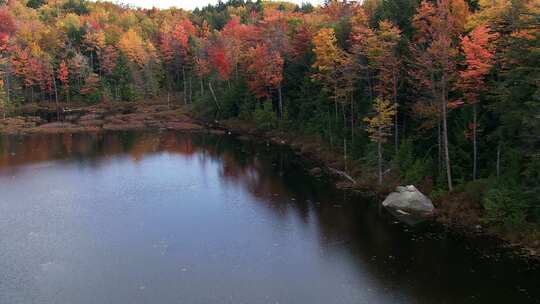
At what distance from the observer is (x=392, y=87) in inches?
1681

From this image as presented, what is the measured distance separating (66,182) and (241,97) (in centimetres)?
3652

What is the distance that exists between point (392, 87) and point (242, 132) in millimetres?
33935

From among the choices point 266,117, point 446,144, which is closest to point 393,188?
point 446,144

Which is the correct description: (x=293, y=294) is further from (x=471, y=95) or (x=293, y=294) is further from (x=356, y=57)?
(x=356, y=57)

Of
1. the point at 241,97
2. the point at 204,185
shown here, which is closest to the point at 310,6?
the point at 241,97

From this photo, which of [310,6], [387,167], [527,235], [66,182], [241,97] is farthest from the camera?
[310,6]

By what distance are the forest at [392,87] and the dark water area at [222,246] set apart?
5277mm

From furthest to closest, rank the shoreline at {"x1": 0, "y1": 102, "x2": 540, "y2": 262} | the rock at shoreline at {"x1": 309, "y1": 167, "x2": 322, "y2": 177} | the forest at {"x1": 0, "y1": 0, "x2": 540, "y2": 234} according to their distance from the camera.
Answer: the rock at shoreline at {"x1": 309, "y1": 167, "x2": 322, "y2": 177} < the shoreline at {"x1": 0, "y1": 102, "x2": 540, "y2": 262} < the forest at {"x1": 0, "y1": 0, "x2": 540, "y2": 234}

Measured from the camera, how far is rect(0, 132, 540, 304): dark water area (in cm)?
2503

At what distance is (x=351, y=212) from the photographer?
37.2 metres

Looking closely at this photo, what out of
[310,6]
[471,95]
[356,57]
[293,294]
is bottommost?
[293,294]

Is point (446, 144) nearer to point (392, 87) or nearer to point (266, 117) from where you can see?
point (392, 87)

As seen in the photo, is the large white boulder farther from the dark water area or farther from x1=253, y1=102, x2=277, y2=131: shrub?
x1=253, y1=102, x2=277, y2=131: shrub

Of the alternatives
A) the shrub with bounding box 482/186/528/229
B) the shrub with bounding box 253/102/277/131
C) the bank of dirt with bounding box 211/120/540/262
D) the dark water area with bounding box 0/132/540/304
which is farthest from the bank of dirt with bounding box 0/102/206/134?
the shrub with bounding box 482/186/528/229
